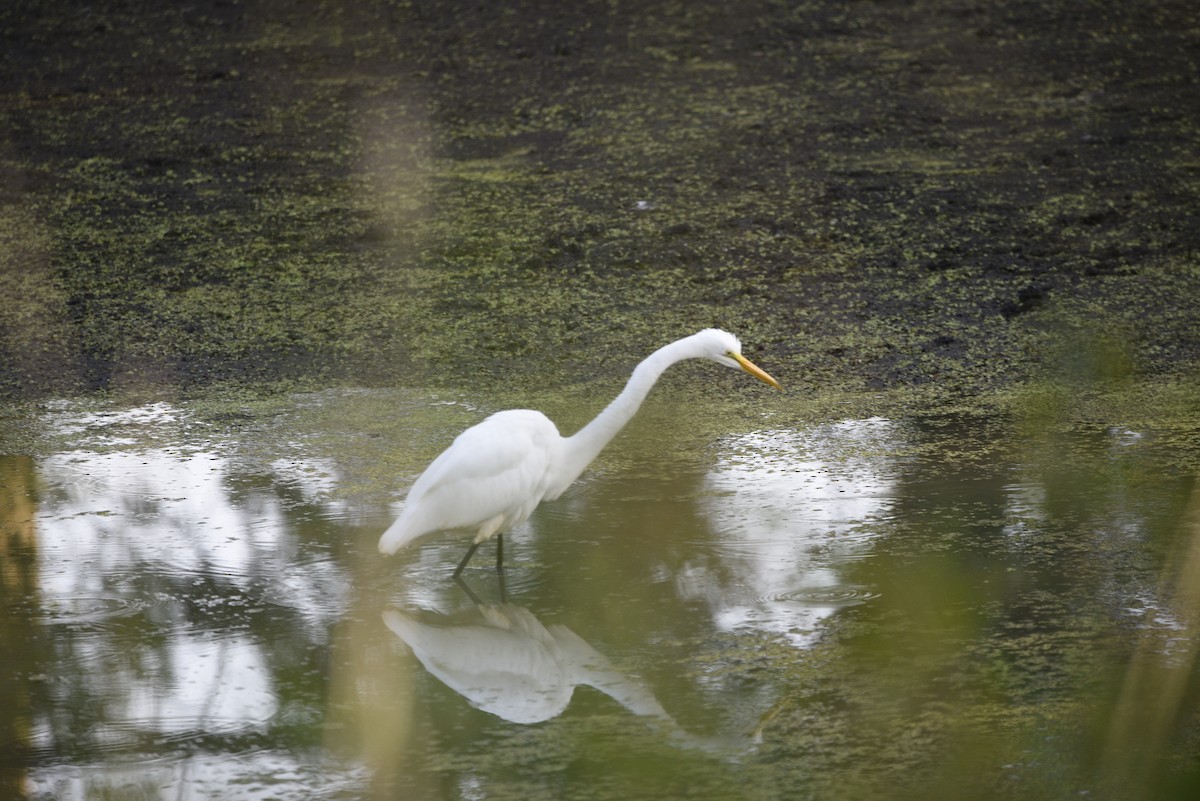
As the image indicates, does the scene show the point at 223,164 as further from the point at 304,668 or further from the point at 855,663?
the point at 855,663

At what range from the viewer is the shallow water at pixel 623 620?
8.87 feet

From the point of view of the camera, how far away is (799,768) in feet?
8.73

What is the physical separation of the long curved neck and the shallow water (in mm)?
224

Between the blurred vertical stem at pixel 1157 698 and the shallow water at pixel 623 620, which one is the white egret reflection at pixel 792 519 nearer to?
the shallow water at pixel 623 620

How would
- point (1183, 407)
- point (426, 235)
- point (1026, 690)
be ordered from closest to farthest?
point (1026, 690)
point (1183, 407)
point (426, 235)

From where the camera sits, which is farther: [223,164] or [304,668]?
[223,164]

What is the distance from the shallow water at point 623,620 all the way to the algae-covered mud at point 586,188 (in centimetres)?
76

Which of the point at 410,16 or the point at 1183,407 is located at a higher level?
the point at 410,16

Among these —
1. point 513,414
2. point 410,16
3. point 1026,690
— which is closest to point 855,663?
point 1026,690

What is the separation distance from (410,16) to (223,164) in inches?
84.1

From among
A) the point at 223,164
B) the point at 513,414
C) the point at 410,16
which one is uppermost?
the point at 410,16

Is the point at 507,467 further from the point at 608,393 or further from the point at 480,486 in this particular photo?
the point at 608,393

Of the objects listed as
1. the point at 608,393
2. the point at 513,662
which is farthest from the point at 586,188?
the point at 513,662

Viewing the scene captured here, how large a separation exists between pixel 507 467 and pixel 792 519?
2.78 ft
